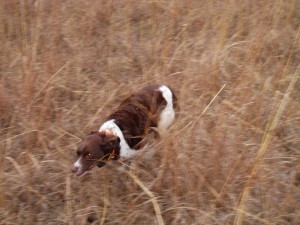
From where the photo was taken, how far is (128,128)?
10.00 feet

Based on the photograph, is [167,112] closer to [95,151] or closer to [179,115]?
[179,115]

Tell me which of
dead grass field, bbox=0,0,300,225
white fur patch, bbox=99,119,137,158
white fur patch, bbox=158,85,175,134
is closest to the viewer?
dead grass field, bbox=0,0,300,225

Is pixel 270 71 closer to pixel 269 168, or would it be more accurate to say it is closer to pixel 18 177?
pixel 269 168

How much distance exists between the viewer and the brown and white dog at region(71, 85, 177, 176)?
8.93 ft

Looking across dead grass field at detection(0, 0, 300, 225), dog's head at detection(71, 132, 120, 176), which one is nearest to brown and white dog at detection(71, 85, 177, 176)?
dog's head at detection(71, 132, 120, 176)

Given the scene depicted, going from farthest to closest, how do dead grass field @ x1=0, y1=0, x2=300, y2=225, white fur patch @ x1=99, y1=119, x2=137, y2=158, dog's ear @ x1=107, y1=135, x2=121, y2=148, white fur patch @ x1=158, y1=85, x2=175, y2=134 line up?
white fur patch @ x1=158, y1=85, x2=175, y2=134 → white fur patch @ x1=99, y1=119, x2=137, y2=158 → dog's ear @ x1=107, y1=135, x2=121, y2=148 → dead grass field @ x1=0, y1=0, x2=300, y2=225

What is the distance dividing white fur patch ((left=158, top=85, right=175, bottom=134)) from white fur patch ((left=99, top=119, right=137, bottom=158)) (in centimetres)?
35

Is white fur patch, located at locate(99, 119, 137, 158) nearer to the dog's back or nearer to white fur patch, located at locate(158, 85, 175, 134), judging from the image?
the dog's back

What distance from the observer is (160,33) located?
14.7 feet

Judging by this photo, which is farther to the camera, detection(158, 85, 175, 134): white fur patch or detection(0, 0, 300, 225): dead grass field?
detection(158, 85, 175, 134): white fur patch

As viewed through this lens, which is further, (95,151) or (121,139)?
(121,139)

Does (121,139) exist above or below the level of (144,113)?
below

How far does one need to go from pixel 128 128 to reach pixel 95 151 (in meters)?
0.41

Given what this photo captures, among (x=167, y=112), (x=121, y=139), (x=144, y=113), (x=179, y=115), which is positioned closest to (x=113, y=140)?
(x=121, y=139)
